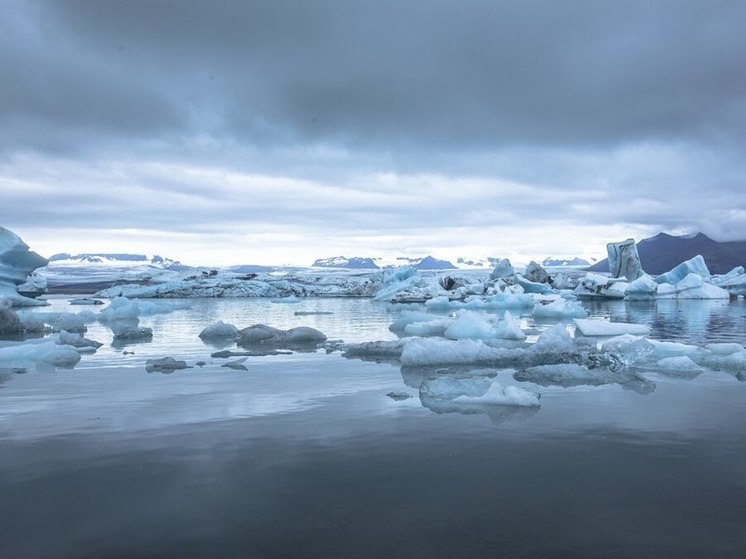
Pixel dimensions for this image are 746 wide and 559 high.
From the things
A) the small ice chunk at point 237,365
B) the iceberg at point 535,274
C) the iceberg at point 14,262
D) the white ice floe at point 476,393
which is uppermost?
the iceberg at point 14,262

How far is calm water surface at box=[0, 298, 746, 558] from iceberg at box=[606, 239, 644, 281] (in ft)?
131

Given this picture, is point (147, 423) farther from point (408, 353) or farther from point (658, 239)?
point (658, 239)

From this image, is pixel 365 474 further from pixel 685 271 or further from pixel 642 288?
pixel 685 271

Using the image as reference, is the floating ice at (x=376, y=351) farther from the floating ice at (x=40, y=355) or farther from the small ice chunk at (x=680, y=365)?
the floating ice at (x=40, y=355)

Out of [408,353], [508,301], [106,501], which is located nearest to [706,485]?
[106,501]

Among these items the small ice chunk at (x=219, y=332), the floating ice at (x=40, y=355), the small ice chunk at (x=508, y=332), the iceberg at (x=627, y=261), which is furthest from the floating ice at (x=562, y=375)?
the iceberg at (x=627, y=261)

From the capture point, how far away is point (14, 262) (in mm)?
30516

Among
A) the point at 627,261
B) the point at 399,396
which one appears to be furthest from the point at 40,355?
the point at 627,261

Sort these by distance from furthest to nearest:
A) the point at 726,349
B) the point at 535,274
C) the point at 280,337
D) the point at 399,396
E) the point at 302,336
→ the point at 535,274 → the point at 280,337 → the point at 302,336 → the point at 726,349 → the point at 399,396

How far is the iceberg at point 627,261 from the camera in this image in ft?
144

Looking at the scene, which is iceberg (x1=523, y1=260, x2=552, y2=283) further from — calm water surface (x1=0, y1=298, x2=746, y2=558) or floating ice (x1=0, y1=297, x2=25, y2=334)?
calm water surface (x1=0, y1=298, x2=746, y2=558)

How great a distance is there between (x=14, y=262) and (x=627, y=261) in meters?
40.4

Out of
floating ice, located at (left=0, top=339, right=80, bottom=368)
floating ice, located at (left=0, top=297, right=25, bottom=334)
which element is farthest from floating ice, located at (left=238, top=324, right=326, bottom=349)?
floating ice, located at (left=0, top=297, right=25, bottom=334)

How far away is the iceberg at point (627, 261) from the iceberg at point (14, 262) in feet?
127
